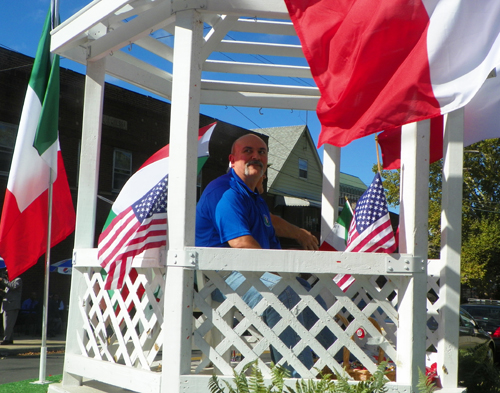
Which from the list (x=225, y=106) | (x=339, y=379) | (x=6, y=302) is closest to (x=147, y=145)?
(x=6, y=302)

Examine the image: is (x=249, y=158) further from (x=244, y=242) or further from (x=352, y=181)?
(x=352, y=181)

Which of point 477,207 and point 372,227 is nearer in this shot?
point 372,227

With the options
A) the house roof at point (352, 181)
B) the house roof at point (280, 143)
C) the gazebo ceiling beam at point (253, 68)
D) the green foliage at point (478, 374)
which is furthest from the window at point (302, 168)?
the green foliage at point (478, 374)

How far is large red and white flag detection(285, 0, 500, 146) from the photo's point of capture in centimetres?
307

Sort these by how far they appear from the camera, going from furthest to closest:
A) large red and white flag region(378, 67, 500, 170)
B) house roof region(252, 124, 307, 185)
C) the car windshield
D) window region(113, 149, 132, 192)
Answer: house roof region(252, 124, 307, 185) → window region(113, 149, 132, 192) → the car windshield → large red and white flag region(378, 67, 500, 170)

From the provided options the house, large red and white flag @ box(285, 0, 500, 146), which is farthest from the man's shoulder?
the house

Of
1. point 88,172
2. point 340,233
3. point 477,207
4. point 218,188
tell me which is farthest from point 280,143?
point 218,188

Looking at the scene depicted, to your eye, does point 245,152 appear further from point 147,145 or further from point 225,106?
point 147,145

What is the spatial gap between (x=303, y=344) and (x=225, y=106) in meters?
3.03

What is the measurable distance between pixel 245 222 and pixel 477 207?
108 feet

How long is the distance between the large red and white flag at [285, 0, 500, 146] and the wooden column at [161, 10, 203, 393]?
30.4 inches

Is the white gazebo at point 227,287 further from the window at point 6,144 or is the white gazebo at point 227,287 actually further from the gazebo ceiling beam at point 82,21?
the window at point 6,144

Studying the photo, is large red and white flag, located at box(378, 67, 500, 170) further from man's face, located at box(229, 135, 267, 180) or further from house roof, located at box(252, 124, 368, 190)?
house roof, located at box(252, 124, 368, 190)

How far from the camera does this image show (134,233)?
11.7 ft
